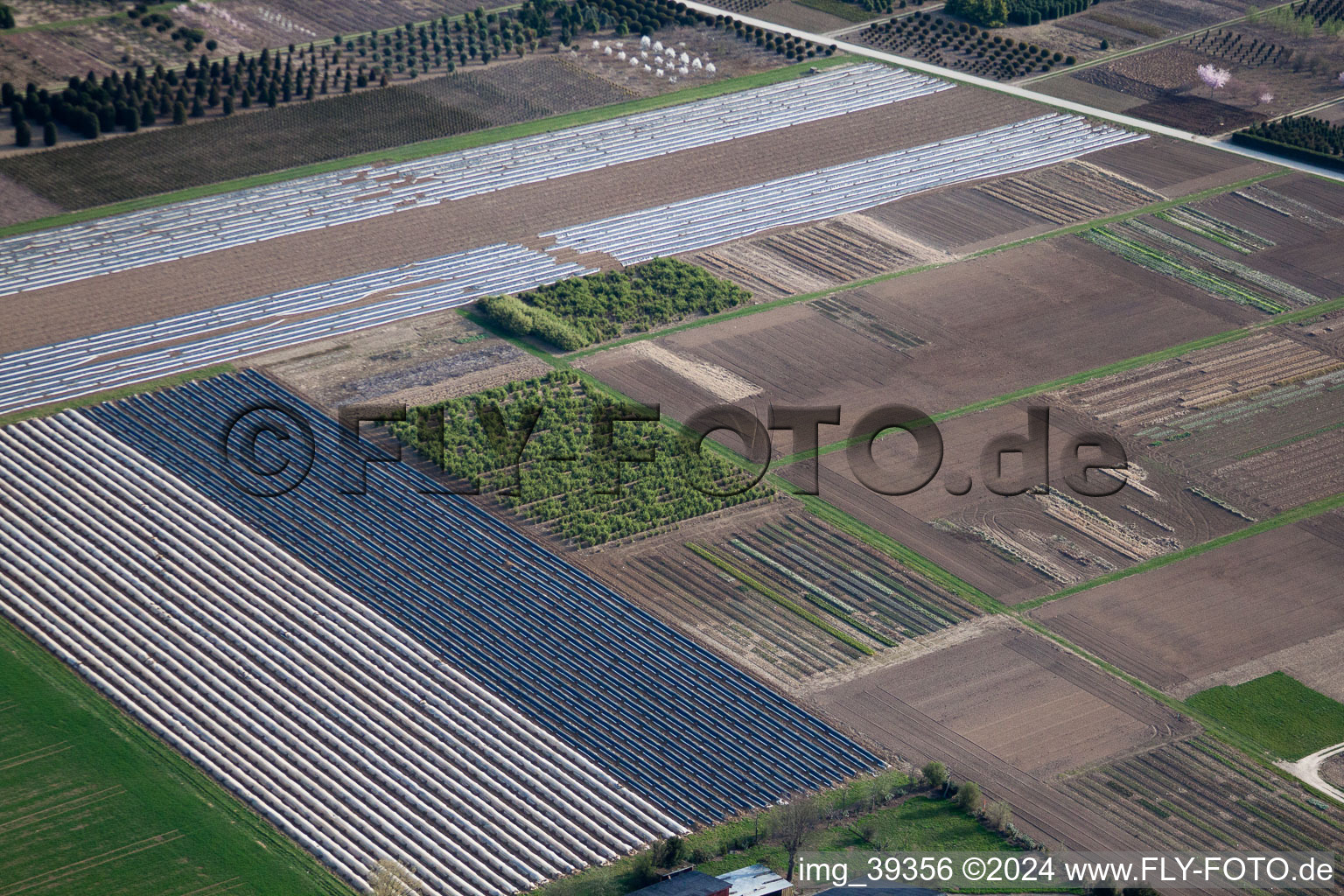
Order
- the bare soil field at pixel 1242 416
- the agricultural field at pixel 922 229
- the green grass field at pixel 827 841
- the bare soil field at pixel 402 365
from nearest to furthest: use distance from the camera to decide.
Answer: 1. the green grass field at pixel 827 841
2. the bare soil field at pixel 1242 416
3. the bare soil field at pixel 402 365
4. the agricultural field at pixel 922 229

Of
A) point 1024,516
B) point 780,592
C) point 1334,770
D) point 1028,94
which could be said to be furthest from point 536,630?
point 1028,94

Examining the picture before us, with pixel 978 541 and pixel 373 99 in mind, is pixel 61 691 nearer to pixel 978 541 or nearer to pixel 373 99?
pixel 978 541

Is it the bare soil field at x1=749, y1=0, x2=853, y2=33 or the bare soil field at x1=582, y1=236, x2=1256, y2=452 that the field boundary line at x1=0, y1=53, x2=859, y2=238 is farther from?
the bare soil field at x1=582, y1=236, x2=1256, y2=452

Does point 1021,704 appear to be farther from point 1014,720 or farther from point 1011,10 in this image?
point 1011,10

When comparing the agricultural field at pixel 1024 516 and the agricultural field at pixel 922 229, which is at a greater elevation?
the agricultural field at pixel 922 229

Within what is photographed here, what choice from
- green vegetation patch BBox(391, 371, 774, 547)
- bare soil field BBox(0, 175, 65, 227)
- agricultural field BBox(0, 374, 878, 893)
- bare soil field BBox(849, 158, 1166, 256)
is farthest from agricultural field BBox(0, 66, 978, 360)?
agricultural field BBox(0, 374, 878, 893)

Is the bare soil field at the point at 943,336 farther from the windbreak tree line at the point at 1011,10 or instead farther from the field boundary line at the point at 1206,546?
the windbreak tree line at the point at 1011,10

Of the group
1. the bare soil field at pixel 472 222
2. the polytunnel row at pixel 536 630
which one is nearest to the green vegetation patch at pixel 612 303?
the bare soil field at pixel 472 222

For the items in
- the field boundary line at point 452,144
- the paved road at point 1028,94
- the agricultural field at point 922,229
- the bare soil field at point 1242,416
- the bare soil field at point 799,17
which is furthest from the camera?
the bare soil field at point 799,17
